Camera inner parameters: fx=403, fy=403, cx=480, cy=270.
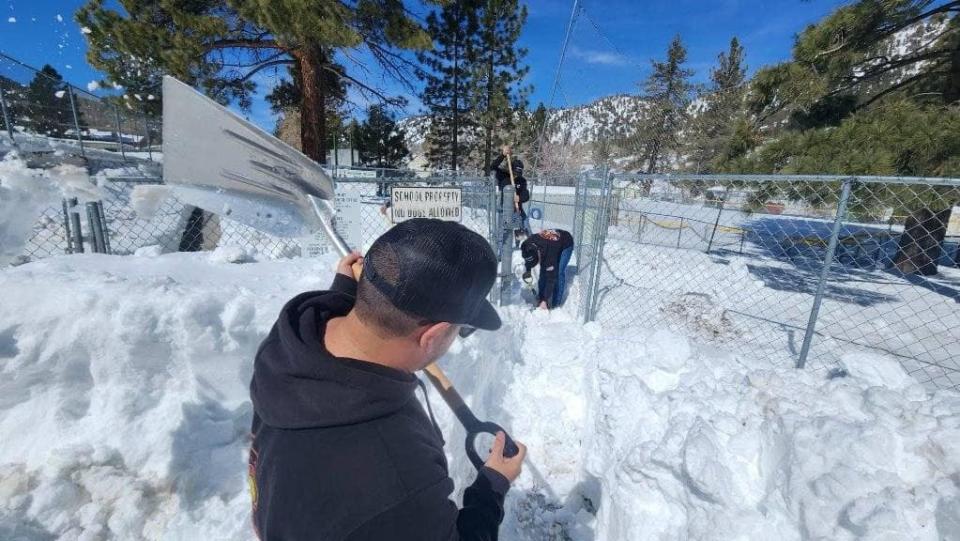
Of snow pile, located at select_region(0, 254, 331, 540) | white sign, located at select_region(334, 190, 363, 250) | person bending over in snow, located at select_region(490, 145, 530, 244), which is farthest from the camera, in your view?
person bending over in snow, located at select_region(490, 145, 530, 244)

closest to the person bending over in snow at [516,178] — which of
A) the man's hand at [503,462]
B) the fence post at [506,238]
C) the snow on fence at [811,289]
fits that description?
the snow on fence at [811,289]

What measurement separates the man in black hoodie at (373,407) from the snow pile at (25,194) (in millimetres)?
4502

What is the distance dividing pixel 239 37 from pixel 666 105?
89.5 feet

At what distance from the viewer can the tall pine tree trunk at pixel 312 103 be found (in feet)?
31.9

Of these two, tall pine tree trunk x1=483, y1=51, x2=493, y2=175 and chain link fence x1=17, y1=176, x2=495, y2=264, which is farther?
tall pine tree trunk x1=483, y1=51, x2=493, y2=175

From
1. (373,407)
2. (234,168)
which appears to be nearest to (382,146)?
(234,168)

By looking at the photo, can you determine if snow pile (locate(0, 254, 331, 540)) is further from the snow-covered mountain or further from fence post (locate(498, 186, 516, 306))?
the snow-covered mountain

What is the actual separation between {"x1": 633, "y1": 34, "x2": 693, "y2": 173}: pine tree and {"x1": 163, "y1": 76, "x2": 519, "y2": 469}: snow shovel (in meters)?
28.8

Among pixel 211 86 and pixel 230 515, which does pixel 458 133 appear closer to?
pixel 211 86

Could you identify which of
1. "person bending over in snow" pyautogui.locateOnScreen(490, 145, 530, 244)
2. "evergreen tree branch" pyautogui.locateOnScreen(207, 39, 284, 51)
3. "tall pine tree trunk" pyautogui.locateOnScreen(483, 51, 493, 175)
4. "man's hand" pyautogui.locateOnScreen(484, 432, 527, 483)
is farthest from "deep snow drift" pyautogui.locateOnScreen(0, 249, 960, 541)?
"tall pine tree trunk" pyautogui.locateOnScreen(483, 51, 493, 175)

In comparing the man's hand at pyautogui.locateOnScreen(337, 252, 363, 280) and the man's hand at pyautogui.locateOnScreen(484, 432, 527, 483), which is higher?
the man's hand at pyautogui.locateOnScreen(337, 252, 363, 280)

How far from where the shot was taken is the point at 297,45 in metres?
9.05

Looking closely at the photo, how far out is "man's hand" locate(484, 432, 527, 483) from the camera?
1259mm

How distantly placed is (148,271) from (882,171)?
7977 mm
